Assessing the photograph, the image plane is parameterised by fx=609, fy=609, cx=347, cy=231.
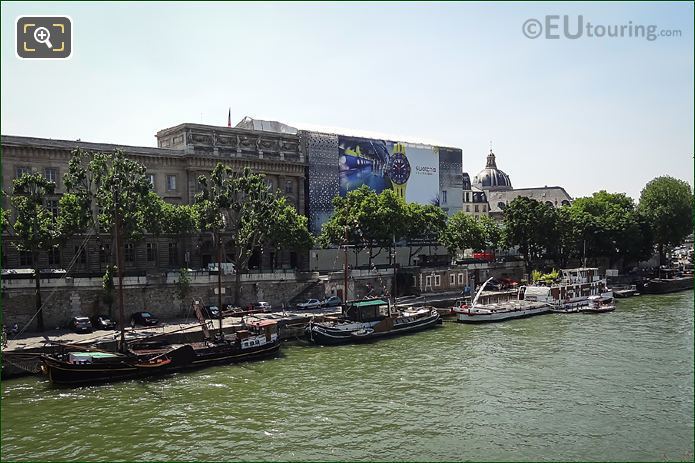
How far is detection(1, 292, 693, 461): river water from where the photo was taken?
91.4 ft

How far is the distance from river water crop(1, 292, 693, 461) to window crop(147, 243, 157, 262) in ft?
92.6

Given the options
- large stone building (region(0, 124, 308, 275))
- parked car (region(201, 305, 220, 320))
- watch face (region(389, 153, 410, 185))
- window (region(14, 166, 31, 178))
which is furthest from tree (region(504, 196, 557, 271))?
window (region(14, 166, 31, 178))

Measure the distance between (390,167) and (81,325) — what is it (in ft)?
186

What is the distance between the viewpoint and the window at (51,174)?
6472 cm

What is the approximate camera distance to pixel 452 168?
107m

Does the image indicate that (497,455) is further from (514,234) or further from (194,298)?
(514,234)

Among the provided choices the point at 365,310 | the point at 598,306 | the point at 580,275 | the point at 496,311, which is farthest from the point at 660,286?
the point at 365,310

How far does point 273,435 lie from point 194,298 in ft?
108

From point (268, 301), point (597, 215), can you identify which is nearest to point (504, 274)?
point (597, 215)

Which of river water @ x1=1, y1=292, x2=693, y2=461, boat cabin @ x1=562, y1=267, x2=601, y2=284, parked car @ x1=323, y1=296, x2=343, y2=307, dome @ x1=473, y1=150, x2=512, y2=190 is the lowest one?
river water @ x1=1, y1=292, x2=693, y2=461

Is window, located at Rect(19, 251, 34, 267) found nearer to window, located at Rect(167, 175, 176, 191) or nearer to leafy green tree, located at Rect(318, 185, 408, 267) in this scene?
window, located at Rect(167, 175, 176, 191)

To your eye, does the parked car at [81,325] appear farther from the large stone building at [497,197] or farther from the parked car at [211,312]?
the large stone building at [497,197]

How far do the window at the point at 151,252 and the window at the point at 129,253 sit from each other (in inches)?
80.4

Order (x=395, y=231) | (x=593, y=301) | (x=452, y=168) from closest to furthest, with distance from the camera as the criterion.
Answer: (x=593, y=301), (x=395, y=231), (x=452, y=168)
